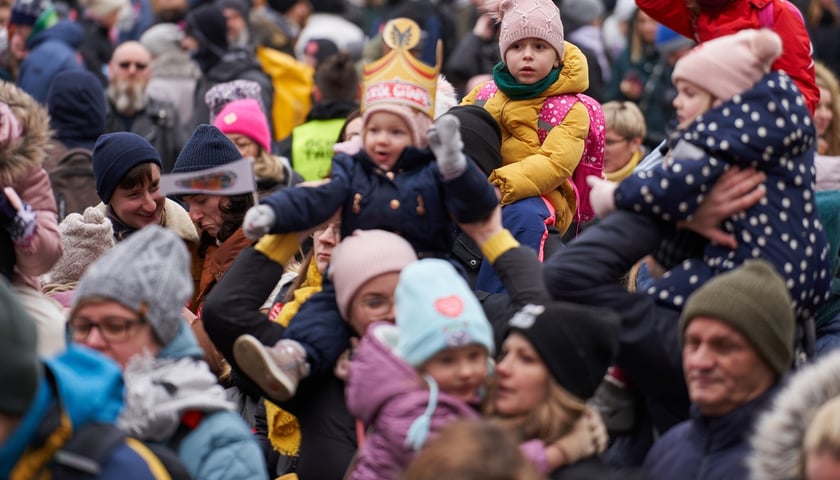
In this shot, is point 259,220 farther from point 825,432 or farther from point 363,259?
point 825,432

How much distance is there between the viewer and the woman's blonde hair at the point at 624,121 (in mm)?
9523

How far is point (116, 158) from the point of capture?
7230mm

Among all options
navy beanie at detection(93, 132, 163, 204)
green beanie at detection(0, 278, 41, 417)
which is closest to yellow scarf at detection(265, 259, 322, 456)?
navy beanie at detection(93, 132, 163, 204)

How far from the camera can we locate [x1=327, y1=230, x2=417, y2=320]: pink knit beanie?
5.38 metres

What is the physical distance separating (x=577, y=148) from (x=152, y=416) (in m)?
3.01

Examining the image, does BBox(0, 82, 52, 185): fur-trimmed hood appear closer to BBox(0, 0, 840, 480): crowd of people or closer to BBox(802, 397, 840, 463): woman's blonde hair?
BBox(0, 0, 840, 480): crowd of people

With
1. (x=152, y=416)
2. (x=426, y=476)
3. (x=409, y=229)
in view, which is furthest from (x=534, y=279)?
(x=426, y=476)

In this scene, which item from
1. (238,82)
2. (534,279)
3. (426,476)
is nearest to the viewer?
(426,476)

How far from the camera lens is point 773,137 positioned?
519cm

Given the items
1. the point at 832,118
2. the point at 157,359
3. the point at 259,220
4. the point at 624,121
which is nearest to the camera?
the point at 157,359

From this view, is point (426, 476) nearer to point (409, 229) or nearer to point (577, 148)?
point (409, 229)

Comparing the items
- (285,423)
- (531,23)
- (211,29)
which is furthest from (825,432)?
(211,29)

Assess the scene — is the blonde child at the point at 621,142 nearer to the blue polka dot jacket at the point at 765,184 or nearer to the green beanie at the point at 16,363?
the blue polka dot jacket at the point at 765,184

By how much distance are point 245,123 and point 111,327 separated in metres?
4.41
